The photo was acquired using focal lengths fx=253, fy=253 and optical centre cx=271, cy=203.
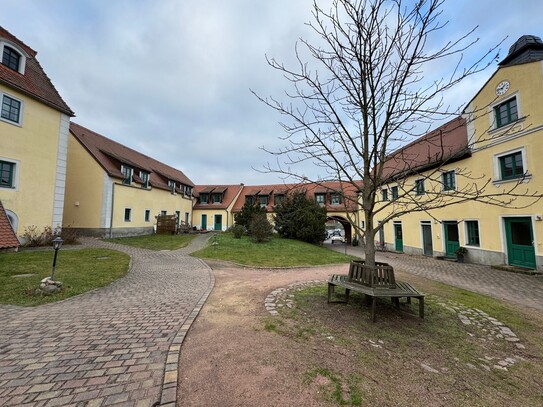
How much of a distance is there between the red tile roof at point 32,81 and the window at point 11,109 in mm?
628

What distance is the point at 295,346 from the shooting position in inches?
147

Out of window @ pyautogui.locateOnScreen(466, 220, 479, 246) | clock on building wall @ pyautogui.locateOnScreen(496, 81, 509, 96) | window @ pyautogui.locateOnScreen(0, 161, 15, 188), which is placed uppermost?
clock on building wall @ pyautogui.locateOnScreen(496, 81, 509, 96)

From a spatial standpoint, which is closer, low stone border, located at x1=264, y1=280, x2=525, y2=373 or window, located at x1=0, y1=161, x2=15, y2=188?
low stone border, located at x1=264, y1=280, x2=525, y2=373

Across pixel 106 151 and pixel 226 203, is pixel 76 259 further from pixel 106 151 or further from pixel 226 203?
pixel 226 203

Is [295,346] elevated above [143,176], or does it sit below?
below

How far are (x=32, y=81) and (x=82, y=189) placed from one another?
812 centimetres

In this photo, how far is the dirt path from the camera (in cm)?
262

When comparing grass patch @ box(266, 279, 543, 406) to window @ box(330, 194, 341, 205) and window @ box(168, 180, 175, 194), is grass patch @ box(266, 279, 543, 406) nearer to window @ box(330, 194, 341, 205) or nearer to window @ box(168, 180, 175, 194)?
window @ box(330, 194, 341, 205)

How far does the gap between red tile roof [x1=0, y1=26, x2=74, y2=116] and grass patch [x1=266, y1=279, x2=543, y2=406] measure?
17021mm

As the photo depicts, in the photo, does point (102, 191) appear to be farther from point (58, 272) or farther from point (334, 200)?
point (334, 200)

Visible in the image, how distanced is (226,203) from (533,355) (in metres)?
32.6

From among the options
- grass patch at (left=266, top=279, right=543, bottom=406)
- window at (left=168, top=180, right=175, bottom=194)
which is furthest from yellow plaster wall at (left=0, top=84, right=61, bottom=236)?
grass patch at (left=266, top=279, right=543, bottom=406)

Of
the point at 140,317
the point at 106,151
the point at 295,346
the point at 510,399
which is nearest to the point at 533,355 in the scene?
the point at 510,399

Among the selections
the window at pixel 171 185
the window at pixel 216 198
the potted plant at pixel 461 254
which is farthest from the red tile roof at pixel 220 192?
the potted plant at pixel 461 254
